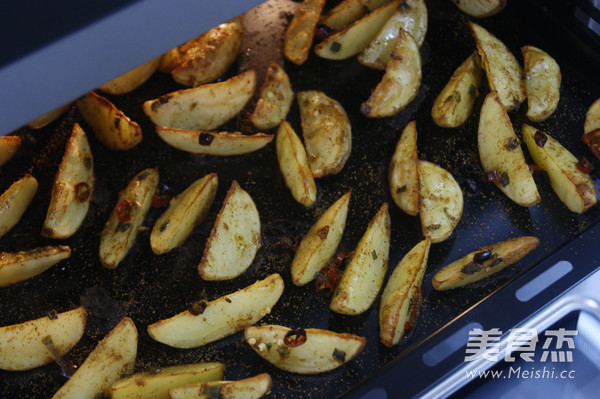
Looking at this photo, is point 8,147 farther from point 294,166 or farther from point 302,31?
point 302,31

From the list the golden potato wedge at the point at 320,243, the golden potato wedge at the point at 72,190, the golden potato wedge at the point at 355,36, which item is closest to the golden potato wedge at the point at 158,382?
the golden potato wedge at the point at 320,243

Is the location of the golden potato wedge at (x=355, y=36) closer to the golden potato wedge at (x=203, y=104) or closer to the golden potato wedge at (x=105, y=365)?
the golden potato wedge at (x=203, y=104)

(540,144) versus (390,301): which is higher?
(540,144)

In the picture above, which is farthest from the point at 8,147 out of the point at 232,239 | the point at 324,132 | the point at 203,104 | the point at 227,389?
the point at 227,389

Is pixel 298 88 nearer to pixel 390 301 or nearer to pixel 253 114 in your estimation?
pixel 253 114

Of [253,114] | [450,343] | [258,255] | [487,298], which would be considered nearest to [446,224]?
[487,298]

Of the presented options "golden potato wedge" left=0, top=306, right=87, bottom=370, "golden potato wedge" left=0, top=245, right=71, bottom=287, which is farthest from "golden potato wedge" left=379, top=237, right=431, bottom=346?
"golden potato wedge" left=0, top=245, right=71, bottom=287

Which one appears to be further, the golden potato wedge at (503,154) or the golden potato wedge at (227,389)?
the golden potato wedge at (503,154)
